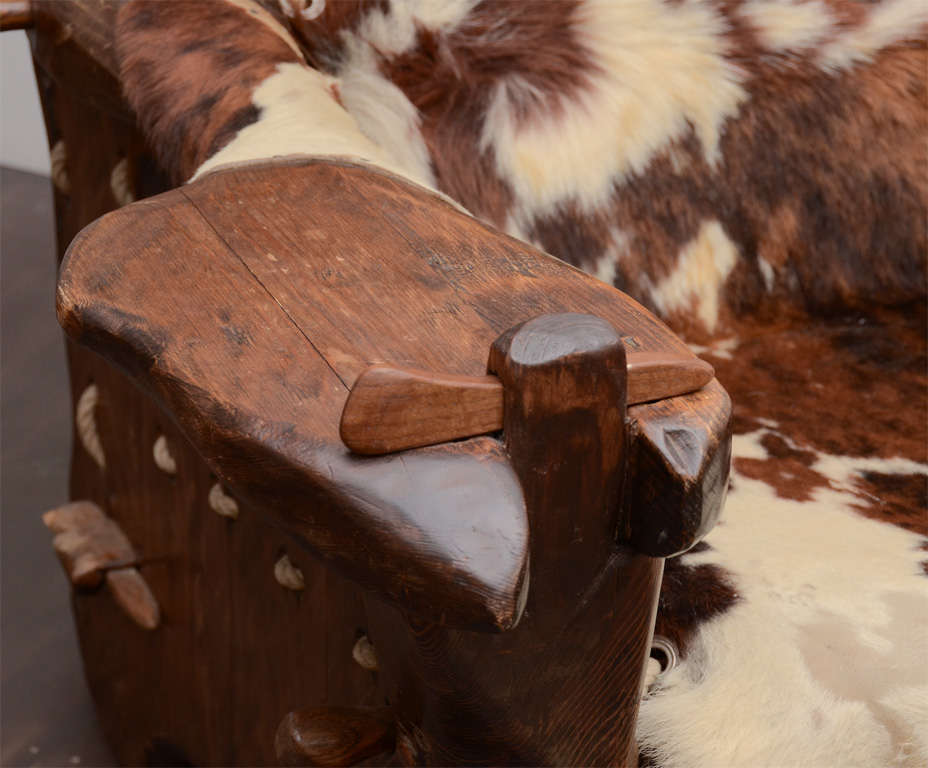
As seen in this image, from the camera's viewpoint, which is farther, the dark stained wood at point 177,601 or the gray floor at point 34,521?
the gray floor at point 34,521

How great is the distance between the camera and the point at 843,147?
0.99m

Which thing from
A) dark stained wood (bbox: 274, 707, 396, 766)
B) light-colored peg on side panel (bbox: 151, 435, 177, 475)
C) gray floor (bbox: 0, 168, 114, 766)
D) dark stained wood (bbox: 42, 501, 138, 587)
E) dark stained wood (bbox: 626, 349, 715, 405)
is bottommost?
gray floor (bbox: 0, 168, 114, 766)

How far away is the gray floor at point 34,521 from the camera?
1.32 meters

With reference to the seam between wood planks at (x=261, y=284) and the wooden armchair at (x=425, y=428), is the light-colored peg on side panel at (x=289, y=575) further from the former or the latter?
the seam between wood planks at (x=261, y=284)

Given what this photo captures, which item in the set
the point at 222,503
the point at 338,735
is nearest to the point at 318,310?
the point at 338,735

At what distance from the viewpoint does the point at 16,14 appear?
87cm

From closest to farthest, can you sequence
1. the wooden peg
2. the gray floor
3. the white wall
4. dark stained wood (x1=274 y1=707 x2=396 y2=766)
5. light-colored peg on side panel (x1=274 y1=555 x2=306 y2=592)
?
the wooden peg < dark stained wood (x1=274 y1=707 x2=396 y2=766) < light-colored peg on side panel (x1=274 y1=555 x2=306 y2=592) < the gray floor < the white wall

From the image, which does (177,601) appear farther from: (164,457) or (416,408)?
(416,408)

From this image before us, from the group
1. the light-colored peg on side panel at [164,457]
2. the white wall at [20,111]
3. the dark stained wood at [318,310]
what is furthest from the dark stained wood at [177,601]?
the white wall at [20,111]

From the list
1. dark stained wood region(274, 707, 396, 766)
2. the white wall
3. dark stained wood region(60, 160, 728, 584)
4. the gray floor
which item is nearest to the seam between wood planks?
dark stained wood region(60, 160, 728, 584)

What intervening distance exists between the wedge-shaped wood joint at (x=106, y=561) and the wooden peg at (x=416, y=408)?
0.66 m

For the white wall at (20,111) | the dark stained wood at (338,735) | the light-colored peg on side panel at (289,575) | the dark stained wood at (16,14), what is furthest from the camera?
the white wall at (20,111)

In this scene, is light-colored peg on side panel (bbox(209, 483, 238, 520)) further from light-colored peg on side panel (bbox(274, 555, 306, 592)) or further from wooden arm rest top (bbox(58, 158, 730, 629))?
wooden arm rest top (bbox(58, 158, 730, 629))

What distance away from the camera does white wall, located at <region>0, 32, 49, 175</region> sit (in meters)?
2.49
